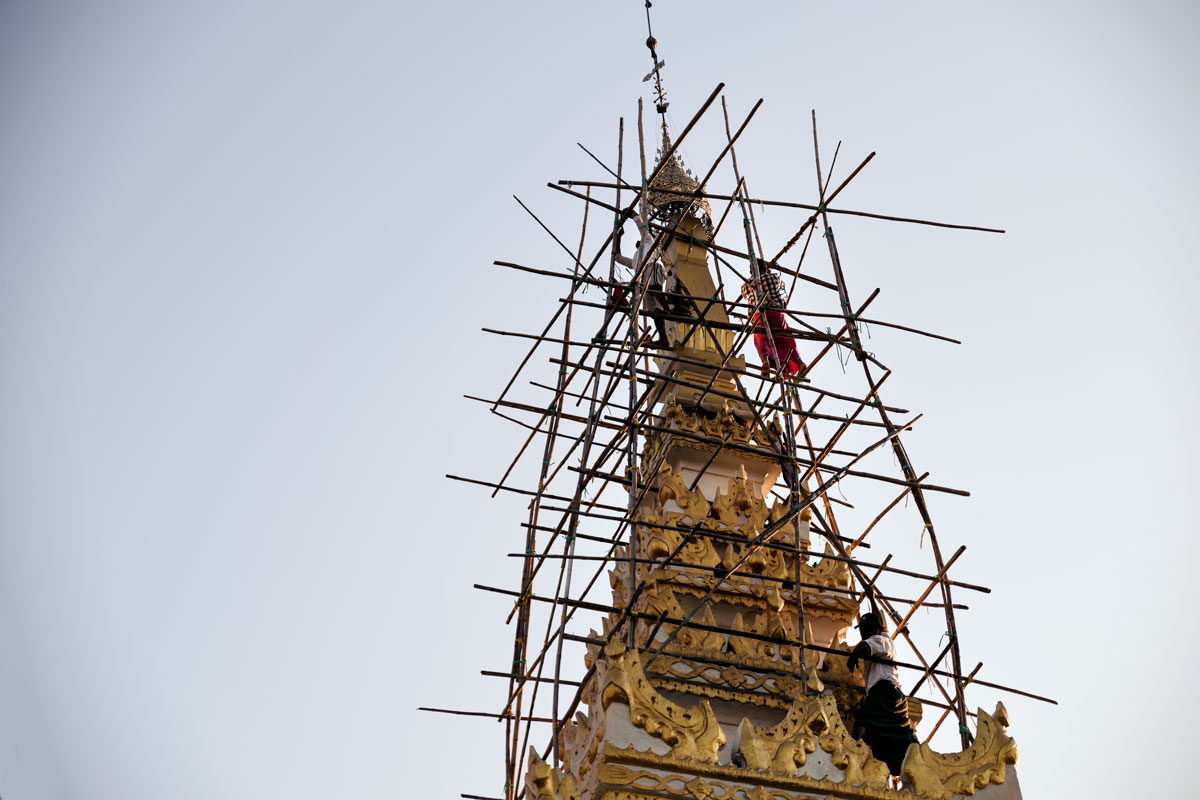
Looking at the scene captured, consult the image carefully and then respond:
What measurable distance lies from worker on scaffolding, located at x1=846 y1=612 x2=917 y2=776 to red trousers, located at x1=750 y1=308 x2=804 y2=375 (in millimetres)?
4868

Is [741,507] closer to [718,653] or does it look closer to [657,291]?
[718,653]

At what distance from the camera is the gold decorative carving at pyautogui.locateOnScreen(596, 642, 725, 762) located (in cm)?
1120

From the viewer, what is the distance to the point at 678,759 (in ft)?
36.3

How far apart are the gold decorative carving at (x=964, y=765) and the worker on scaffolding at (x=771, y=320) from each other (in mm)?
6144

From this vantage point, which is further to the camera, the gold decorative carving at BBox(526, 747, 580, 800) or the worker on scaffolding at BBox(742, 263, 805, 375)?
the worker on scaffolding at BBox(742, 263, 805, 375)

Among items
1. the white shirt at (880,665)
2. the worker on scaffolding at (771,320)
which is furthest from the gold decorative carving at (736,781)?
the worker on scaffolding at (771,320)

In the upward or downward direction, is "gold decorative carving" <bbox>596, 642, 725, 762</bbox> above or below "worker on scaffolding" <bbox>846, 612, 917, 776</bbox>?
below

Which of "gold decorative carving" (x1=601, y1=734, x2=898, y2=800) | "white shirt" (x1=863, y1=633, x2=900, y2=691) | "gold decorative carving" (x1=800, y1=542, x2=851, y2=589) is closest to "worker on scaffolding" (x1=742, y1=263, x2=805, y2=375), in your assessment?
"gold decorative carving" (x1=800, y1=542, x2=851, y2=589)

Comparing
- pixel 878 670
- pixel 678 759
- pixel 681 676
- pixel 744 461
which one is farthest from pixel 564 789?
pixel 744 461

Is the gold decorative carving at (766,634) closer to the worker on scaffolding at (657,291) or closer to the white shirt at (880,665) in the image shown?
the white shirt at (880,665)

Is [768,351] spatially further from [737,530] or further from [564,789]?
[564,789]

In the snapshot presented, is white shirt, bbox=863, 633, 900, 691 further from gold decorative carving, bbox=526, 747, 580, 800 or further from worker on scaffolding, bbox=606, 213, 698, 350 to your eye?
worker on scaffolding, bbox=606, 213, 698, 350

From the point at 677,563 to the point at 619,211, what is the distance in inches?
256

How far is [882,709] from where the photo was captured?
12961 millimetres
